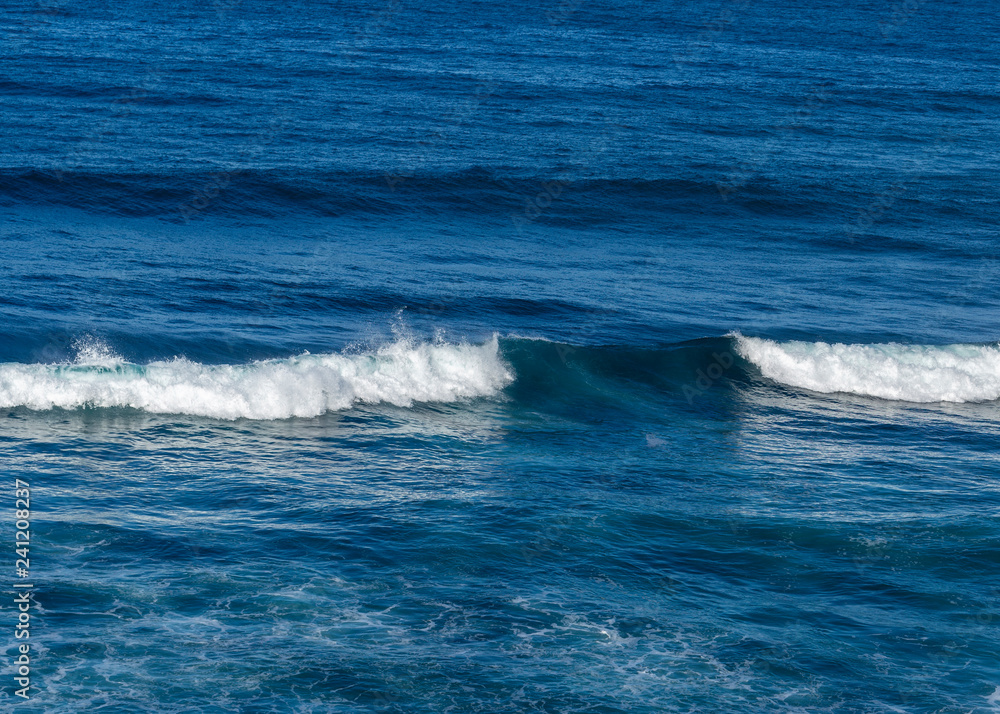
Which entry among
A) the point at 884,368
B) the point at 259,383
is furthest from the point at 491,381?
the point at 884,368

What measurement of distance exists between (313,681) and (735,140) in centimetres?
3890

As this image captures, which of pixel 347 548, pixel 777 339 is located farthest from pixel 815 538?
pixel 777 339

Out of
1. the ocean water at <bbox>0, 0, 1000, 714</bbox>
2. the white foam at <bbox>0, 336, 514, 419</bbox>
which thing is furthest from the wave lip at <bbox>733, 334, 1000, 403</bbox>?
the white foam at <bbox>0, 336, 514, 419</bbox>

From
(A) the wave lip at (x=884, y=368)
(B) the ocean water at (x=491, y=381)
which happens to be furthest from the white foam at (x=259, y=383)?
(A) the wave lip at (x=884, y=368)

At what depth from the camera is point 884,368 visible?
2942 cm

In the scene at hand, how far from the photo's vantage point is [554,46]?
63875mm

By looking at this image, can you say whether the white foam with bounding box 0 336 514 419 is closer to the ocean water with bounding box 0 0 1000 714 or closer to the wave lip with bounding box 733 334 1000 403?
the ocean water with bounding box 0 0 1000 714

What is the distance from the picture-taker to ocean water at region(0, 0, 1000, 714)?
1633 centimetres

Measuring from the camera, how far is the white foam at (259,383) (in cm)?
2520

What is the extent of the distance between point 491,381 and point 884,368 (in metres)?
10.5

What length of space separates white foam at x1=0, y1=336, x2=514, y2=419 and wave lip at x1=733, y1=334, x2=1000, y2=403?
7.36 meters

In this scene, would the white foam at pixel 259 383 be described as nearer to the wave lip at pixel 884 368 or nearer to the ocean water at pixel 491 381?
the ocean water at pixel 491 381

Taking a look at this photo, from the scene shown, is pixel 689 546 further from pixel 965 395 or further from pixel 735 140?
pixel 735 140

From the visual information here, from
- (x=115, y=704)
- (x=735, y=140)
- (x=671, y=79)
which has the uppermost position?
(x=671, y=79)
